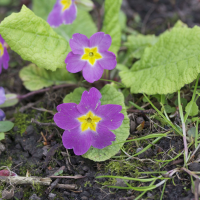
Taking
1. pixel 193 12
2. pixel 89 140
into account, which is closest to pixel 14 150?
pixel 89 140

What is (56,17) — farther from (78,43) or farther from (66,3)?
(78,43)

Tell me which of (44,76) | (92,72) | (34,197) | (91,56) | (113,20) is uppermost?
(113,20)

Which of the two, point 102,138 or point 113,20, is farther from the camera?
point 113,20

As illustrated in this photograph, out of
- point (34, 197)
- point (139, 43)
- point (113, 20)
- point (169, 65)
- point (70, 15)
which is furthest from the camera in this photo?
point (139, 43)

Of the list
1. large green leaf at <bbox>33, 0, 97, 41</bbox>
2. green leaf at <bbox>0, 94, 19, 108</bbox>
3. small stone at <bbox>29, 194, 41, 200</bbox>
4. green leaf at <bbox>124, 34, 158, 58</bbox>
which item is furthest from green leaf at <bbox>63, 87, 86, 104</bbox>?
large green leaf at <bbox>33, 0, 97, 41</bbox>

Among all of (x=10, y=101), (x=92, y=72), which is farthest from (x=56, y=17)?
(x=10, y=101)

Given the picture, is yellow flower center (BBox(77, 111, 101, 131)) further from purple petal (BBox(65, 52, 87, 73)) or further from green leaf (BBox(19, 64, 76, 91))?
green leaf (BBox(19, 64, 76, 91))
